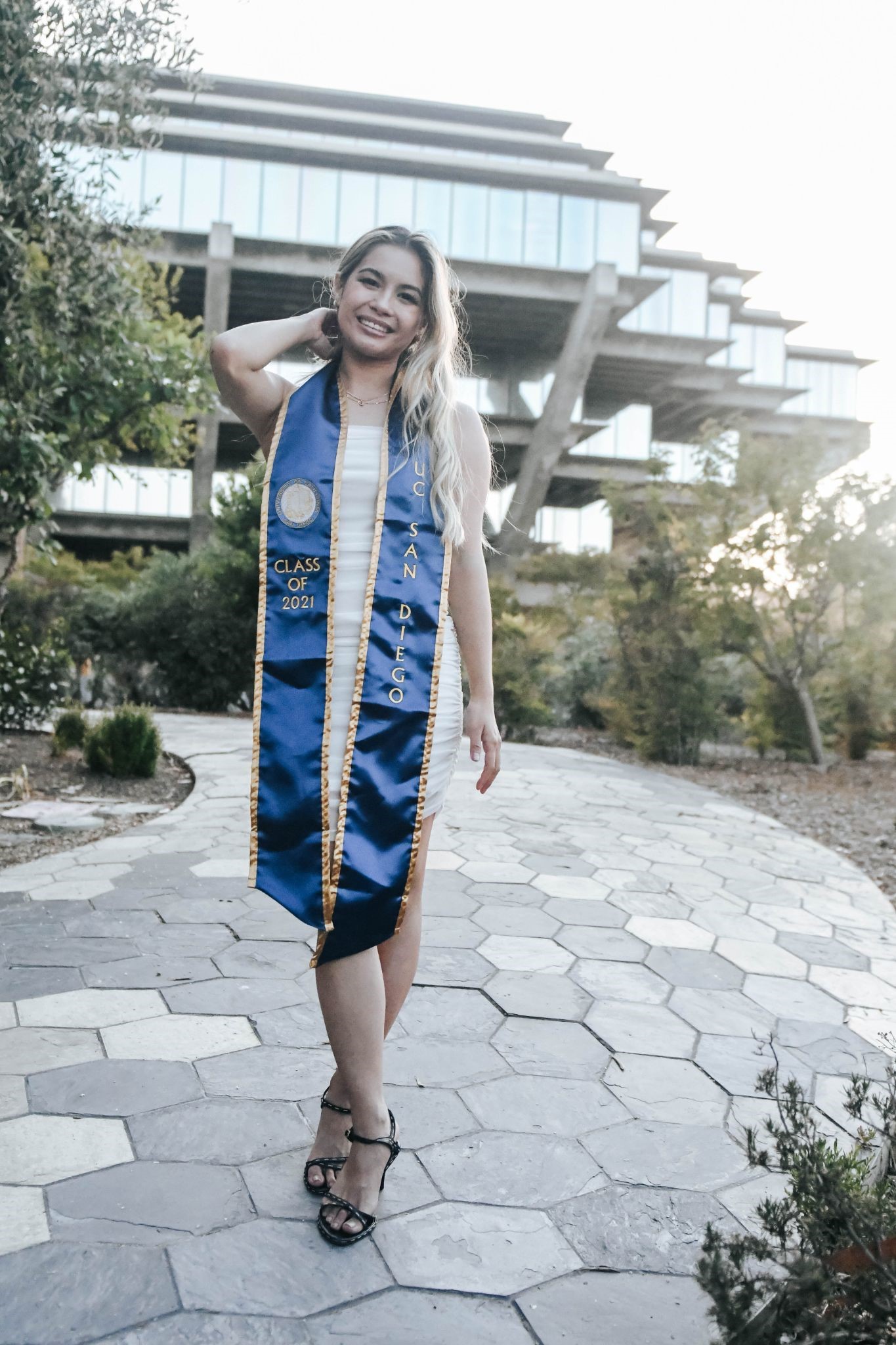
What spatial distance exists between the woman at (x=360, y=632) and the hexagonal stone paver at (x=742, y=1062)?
3.40ft

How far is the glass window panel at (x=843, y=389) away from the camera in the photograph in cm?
3594

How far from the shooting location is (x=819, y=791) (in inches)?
352

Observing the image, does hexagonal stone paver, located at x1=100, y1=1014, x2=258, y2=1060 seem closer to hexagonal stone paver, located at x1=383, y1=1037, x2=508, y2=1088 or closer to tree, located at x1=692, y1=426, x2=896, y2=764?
hexagonal stone paver, located at x1=383, y1=1037, x2=508, y2=1088

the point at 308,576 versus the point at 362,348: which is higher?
the point at 362,348

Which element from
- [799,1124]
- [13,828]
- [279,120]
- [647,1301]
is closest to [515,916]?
[647,1301]

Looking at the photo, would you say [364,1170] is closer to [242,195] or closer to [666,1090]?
[666,1090]

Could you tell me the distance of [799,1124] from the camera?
1469 mm

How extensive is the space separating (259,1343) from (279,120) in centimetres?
3115

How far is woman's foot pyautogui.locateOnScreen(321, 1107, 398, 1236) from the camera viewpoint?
71.9 inches

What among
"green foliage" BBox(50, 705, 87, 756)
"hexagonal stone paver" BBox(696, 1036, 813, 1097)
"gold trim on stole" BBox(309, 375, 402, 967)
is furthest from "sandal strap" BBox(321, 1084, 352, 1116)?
"green foliage" BBox(50, 705, 87, 756)

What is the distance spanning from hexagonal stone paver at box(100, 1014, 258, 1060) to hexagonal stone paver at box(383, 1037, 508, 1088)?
15.0 inches

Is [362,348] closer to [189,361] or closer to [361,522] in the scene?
[361,522]

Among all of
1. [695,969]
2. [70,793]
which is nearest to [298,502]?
[695,969]

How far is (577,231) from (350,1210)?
26.7 m
